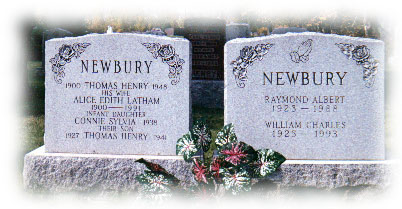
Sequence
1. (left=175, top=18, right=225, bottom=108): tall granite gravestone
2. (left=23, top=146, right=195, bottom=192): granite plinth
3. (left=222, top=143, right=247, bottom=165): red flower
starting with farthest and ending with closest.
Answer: (left=175, top=18, right=225, bottom=108): tall granite gravestone, (left=23, top=146, right=195, bottom=192): granite plinth, (left=222, top=143, right=247, bottom=165): red flower

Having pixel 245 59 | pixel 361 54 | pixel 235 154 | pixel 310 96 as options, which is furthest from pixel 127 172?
Answer: pixel 361 54

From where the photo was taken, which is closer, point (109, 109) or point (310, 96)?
point (310, 96)

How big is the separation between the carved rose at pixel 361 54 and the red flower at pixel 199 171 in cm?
169

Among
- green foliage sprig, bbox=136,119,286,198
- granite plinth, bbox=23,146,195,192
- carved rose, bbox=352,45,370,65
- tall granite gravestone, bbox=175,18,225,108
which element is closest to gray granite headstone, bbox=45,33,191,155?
granite plinth, bbox=23,146,195,192

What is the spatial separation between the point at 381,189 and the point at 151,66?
2338mm

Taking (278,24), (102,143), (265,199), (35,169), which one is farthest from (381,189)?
(278,24)

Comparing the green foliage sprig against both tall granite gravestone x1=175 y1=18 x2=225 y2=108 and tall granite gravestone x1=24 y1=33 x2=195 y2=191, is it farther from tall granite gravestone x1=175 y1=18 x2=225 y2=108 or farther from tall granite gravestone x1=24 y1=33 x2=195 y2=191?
tall granite gravestone x1=175 y1=18 x2=225 y2=108

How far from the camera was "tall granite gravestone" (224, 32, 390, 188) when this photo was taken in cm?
365

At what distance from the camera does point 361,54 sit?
3652mm

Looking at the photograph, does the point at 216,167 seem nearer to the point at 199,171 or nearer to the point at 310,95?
the point at 199,171

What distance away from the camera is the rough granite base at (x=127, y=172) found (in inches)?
138

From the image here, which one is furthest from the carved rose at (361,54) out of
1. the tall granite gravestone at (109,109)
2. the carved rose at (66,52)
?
the carved rose at (66,52)

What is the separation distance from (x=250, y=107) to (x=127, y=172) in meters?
1.27

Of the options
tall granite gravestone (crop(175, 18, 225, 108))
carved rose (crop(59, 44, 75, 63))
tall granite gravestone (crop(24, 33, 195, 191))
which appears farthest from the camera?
tall granite gravestone (crop(175, 18, 225, 108))
